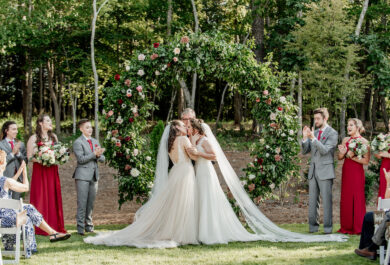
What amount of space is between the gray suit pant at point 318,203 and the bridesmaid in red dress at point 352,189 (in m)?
0.24

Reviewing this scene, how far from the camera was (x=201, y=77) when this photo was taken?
27.6 feet

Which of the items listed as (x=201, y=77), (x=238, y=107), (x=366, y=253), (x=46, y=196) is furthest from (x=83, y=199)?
(x=238, y=107)

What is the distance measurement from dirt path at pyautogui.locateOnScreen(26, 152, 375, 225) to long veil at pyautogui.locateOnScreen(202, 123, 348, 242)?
7.94ft

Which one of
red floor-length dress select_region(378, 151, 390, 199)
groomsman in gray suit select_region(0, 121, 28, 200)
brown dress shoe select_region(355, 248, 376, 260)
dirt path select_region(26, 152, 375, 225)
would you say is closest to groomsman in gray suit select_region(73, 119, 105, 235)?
groomsman in gray suit select_region(0, 121, 28, 200)

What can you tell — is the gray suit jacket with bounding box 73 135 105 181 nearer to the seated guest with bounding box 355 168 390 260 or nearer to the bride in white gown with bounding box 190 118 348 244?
the bride in white gown with bounding box 190 118 348 244

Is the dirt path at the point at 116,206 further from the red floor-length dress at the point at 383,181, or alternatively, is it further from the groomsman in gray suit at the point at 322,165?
the red floor-length dress at the point at 383,181

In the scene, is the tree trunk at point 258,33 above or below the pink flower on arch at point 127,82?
above

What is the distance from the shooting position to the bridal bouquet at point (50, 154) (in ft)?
24.5

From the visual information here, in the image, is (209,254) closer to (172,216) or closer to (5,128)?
(172,216)

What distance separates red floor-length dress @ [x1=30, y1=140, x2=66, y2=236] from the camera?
768 cm

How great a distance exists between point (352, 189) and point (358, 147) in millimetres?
740

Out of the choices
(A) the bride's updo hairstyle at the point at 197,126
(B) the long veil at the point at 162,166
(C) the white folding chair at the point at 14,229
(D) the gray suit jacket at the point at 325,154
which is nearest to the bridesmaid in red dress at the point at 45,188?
(B) the long veil at the point at 162,166

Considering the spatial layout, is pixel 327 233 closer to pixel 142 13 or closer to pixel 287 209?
pixel 287 209

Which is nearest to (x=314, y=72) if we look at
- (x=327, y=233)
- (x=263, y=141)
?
(x=263, y=141)
